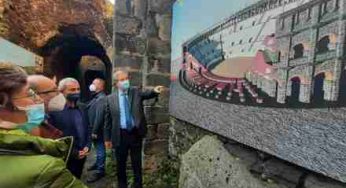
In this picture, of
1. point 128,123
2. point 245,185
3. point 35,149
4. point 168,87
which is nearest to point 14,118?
point 35,149

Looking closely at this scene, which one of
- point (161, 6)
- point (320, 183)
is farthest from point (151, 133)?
point (320, 183)

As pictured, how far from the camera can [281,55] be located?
8.32 ft

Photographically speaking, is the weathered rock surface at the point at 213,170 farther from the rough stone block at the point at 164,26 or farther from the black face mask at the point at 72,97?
the rough stone block at the point at 164,26

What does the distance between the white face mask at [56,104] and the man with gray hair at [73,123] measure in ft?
0.33

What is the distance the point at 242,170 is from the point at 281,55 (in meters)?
0.78

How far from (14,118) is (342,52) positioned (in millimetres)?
1566

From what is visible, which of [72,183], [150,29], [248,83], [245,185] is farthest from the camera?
[150,29]

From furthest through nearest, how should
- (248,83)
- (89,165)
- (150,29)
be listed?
(89,165) → (150,29) → (248,83)

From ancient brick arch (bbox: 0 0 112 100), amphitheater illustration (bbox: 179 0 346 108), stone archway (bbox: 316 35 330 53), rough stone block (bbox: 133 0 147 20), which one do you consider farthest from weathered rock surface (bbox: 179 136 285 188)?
ancient brick arch (bbox: 0 0 112 100)

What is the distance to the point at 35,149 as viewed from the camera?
1.45 m

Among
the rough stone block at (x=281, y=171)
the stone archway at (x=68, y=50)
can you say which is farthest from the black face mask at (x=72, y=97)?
the stone archway at (x=68, y=50)

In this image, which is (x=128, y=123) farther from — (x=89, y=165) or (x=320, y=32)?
(x=320, y=32)

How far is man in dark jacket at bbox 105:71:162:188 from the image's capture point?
4.61 m

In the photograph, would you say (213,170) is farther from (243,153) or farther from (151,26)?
(151,26)
